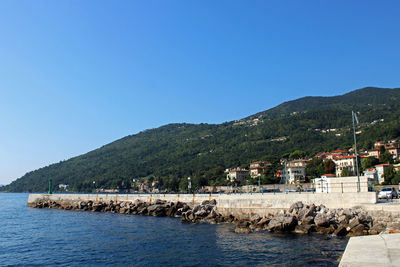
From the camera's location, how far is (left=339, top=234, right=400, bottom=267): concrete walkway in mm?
7977

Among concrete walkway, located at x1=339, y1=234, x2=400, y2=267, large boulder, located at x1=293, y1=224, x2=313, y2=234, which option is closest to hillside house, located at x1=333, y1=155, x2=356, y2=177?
large boulder, located at x1=293, y1=224, x2=313, y2=234

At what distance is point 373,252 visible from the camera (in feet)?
30.0

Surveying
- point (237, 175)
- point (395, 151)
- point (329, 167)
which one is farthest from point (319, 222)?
point (237, 175)

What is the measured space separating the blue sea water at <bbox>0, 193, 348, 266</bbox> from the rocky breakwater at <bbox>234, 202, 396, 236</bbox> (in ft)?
3.41

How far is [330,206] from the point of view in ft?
79.7

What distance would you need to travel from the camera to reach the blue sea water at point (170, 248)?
16.5 metres

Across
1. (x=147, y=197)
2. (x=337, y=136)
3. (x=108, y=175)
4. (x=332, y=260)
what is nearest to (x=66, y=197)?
(x=147, y=197)

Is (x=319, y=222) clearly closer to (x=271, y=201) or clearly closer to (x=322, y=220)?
(x=322, y=220)

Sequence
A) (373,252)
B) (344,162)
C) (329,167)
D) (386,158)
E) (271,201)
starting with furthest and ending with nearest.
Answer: (344,162) → (329,167) → (386,158) → (271,201) → (373,252)

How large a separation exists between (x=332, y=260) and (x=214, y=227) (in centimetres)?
1408

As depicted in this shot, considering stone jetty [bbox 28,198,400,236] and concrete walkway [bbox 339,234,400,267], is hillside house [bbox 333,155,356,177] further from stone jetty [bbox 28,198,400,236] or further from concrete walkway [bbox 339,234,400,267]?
concrete walkway [bbox 339,234,400,267]

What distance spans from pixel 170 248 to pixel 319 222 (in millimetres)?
11309

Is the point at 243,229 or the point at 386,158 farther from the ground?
the point at 386,158

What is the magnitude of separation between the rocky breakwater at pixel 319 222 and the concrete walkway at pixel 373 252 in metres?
9.10
